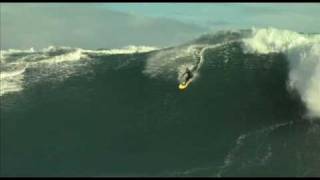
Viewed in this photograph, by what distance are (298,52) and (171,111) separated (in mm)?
4480

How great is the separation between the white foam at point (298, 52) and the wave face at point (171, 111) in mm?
34

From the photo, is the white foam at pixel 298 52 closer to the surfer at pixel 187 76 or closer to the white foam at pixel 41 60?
the surfer at pixel 187 76

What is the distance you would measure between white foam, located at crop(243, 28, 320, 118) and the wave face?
0.11 ft

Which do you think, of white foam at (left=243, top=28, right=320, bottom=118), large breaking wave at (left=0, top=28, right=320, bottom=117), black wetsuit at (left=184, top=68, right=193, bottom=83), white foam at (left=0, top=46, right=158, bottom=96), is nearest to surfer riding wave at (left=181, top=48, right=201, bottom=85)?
black wetsuit at (left=184, top=68, right=193, bottom=83)

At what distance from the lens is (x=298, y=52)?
1054 inches

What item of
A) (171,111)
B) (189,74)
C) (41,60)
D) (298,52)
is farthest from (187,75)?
(41,60)

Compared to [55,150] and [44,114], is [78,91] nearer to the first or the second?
[44,114]

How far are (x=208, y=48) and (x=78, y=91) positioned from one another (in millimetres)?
4400

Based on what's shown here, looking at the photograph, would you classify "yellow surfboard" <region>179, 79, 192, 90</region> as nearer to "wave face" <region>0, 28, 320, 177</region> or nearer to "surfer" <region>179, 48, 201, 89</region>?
"surfer" <region>179, 48, 201, 89</region>

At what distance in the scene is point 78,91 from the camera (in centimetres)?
2720

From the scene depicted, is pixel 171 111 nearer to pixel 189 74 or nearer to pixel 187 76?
pixel 189 74

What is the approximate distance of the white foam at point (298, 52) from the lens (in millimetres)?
24922

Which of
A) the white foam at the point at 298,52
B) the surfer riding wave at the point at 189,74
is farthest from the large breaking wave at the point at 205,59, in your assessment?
the surfer riding wave at the point at 189,74

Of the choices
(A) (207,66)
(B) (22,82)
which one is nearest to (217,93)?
(A) (207,66)
